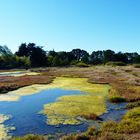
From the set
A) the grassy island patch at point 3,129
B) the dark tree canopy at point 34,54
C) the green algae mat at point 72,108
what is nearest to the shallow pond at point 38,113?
the green algae mat at point 72,108

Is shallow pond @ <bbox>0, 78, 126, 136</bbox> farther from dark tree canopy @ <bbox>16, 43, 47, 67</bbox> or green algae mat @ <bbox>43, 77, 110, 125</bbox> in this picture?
dark tree canopy @ <bbox>16, 43, 47, 67</bbox>

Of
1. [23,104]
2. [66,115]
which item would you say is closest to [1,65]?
[23,104]

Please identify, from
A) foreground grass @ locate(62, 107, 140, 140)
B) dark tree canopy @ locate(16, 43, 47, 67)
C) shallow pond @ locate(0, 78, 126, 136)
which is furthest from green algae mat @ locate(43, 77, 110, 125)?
dark tree canopy @ locate(16, 43, 47, 67)

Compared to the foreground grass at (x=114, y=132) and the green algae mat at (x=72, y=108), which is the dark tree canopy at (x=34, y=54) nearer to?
the green algae mat at (x=72, y=108)

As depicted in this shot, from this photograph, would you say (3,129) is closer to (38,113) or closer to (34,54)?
(38,113)

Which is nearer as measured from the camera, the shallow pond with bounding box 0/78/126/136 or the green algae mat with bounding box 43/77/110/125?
the shallow pond with bounding box 0/78/126/136

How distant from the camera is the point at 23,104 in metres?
36.6

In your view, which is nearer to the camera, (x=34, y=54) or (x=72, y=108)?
(x=72, y=108)

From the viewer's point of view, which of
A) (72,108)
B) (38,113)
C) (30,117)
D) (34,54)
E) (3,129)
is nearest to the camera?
(3,129)

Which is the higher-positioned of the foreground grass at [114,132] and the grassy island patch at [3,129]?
the foreground grass at [114,132]

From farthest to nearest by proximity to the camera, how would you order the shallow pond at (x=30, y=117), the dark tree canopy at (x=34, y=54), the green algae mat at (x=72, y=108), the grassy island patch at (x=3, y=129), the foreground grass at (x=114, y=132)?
the dark tree canopy at (x=34, y=54), the green algae mat at (x=72, y=108), the shallow pond at (x=30, y=117), the grassy island patch at (x=3, y=129), the foreground grass at (x=114, y=132)

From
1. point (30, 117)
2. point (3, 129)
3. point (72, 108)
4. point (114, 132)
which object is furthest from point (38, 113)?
point (114, 132)

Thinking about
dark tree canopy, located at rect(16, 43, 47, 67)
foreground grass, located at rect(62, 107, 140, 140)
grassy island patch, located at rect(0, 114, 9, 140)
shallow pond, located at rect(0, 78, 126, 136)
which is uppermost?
dark tree canopy, located at rect(16, 43, 47, 67)

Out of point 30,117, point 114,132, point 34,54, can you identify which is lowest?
point 30,117
